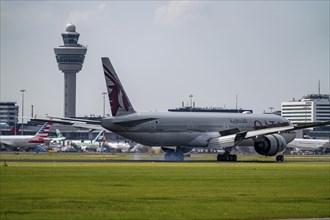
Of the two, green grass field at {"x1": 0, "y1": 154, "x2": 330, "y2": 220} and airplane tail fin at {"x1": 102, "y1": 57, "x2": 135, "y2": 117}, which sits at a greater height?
airplane tail fin at {"x1": 102, "y1": 57, "x2": 135, "y2": 117}

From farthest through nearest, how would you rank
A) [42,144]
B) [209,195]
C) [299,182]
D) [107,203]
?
[42,144] → [299,182] → [209,195] → [107,203]

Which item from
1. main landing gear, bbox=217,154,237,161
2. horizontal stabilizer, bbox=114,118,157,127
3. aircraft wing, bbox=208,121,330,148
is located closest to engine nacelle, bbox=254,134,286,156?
aircraft wing, bbox=208,121,330,148

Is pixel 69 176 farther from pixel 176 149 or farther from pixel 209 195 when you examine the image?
pixel 176 149

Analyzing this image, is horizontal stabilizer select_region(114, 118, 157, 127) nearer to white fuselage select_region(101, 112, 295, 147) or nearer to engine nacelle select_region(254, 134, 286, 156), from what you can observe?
white fuselage select_region(101, 112, 295, 147)

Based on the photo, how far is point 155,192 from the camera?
4884 cm

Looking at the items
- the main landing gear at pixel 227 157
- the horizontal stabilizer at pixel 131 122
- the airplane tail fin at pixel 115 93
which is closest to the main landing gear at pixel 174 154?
the main landing gear at pixel 227 157

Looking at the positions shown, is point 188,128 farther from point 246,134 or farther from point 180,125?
point 246,134

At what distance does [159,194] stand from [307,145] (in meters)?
137

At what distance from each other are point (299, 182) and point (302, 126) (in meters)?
38.0

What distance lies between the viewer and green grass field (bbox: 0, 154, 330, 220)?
1526 inches

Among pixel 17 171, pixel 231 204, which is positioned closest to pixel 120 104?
pixel 17 171

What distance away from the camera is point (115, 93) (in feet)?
309

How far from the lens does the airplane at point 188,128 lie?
94.2 m

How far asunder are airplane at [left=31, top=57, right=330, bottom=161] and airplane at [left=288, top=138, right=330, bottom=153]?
73.8 m
